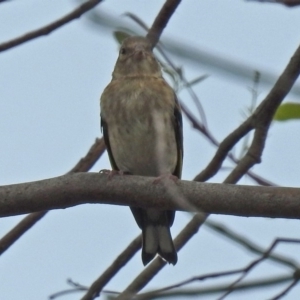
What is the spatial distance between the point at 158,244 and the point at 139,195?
1639mm

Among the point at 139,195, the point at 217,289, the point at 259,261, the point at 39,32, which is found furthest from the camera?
the point at 139,195

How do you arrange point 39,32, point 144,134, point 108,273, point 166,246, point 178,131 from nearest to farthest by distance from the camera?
point 39,32 < point 108,273 < point 166,246 < point 144,134 < point 178,131

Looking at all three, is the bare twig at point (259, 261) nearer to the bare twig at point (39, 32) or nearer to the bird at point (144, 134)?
the bare twig at point (39, 32)

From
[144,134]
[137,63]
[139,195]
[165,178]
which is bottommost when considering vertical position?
[165,178]

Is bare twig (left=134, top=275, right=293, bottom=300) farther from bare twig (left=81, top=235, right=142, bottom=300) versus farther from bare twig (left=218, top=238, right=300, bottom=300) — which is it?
bare twig (left=81, top=235, right=142, bottom=300)

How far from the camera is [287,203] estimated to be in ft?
9.42

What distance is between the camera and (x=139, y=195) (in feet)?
11.1

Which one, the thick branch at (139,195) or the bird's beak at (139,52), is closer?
the thick branch at (139,195)

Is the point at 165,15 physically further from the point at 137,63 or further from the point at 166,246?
the point at 137,63

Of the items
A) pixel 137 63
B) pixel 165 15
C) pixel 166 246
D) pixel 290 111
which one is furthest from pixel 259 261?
pixel 137 63

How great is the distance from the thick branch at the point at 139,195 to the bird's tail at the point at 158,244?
1335 mm

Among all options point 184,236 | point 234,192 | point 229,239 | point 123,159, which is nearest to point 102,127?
point 123,159

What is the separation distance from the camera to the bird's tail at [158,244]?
4738 mm

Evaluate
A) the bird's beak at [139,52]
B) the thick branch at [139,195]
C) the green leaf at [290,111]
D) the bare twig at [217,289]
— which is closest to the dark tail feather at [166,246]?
the thick branch at [139,195]
